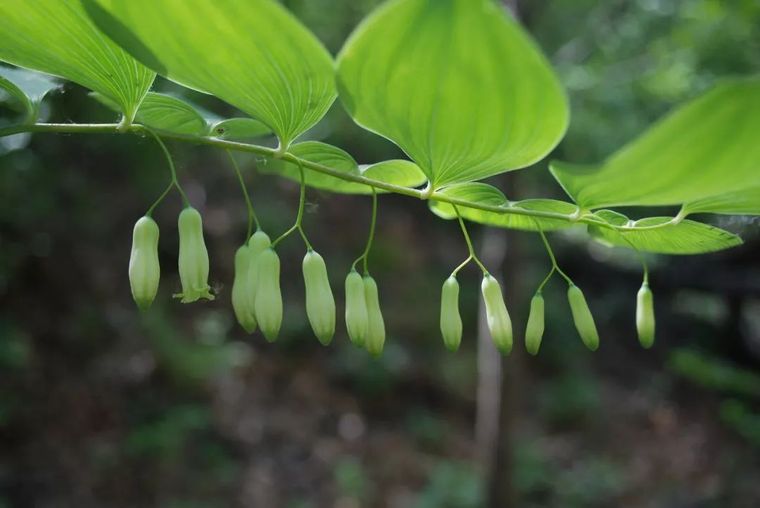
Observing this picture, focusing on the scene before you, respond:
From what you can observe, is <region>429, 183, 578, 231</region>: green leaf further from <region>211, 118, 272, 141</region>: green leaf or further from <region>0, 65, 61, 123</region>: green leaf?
<region>0, 65, 61, 123</region>: green leaf

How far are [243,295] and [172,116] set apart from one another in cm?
27

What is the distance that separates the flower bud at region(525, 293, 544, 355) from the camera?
87 centimetres

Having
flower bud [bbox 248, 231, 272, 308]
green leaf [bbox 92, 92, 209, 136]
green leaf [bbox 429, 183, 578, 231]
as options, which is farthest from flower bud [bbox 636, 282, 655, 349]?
green leaf [bbox 92, 92, 209, 136]

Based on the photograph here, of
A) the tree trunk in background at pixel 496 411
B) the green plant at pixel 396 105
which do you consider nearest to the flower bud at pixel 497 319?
the green plant at pixel 396 105

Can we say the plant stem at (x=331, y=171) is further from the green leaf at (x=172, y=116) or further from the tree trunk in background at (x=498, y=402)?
the tree trunk in background at (x=498, y=402)

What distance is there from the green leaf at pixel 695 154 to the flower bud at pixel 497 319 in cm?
31

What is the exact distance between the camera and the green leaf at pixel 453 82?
1.60ft

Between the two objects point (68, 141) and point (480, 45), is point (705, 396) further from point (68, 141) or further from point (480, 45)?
point (480, 45)

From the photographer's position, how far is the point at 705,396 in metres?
6.84

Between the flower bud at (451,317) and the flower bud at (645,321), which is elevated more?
the flower bud at (451,317)

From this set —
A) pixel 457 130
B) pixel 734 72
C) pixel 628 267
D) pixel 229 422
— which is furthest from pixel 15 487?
pixel 628 267

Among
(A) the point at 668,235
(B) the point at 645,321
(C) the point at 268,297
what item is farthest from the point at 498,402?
(C) the point at 268,297

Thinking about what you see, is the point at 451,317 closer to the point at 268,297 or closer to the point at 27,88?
the point at 268,297

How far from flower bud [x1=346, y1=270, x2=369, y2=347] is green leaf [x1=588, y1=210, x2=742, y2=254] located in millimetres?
353
